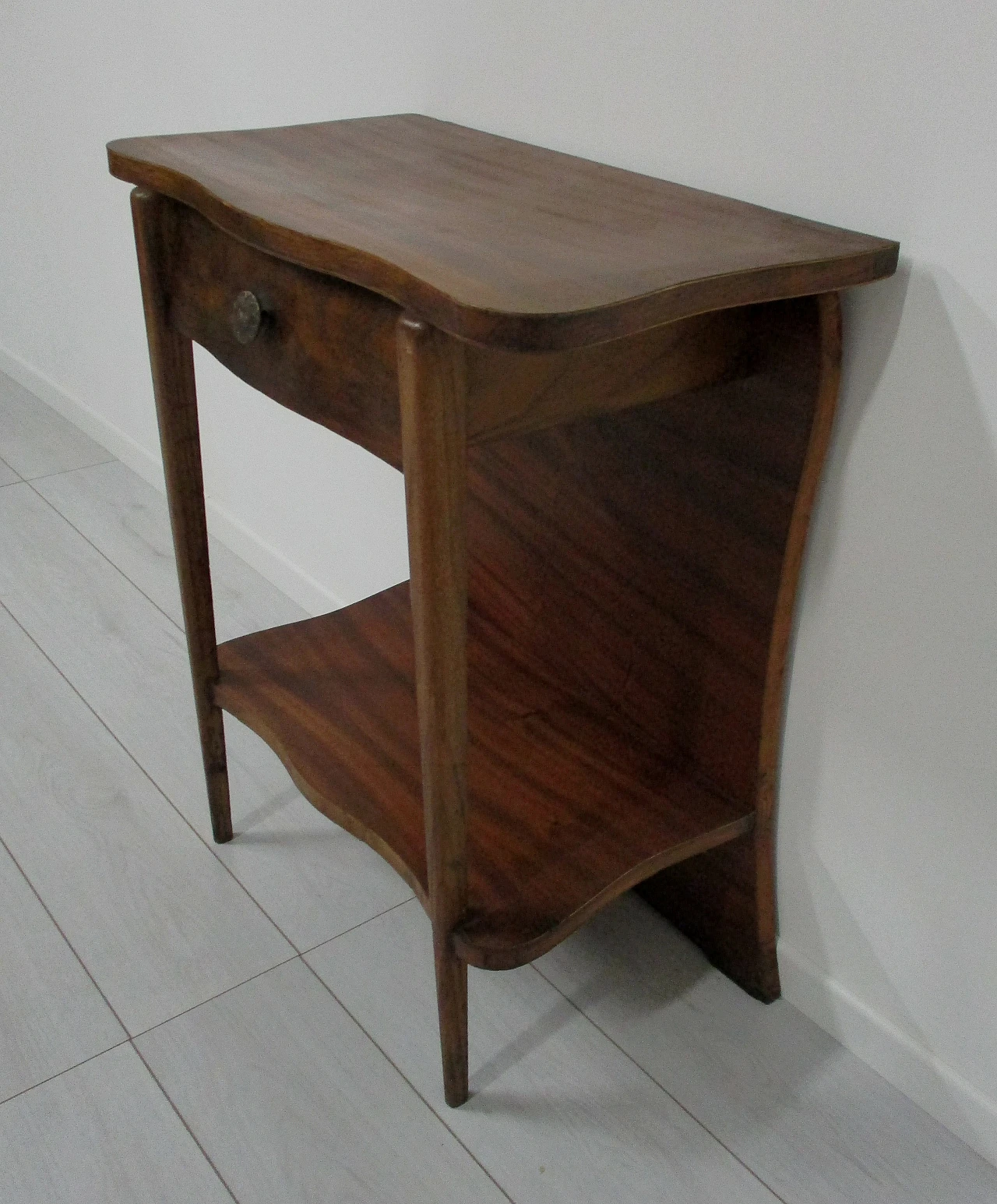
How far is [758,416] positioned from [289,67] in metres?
0.81

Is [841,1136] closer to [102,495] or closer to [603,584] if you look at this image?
[603,584]

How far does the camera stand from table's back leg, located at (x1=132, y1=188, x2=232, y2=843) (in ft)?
3.28

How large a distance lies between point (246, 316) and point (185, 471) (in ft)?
0.99

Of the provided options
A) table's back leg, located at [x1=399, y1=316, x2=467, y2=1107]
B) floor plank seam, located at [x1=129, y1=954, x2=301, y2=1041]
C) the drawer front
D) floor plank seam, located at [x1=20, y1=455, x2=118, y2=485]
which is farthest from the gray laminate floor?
floor plank seam, located at [x1=20, y1=455, x2=118, y2=485]

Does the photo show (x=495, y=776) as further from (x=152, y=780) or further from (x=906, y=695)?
(x=152, y=780)

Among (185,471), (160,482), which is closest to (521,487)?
(185,471)

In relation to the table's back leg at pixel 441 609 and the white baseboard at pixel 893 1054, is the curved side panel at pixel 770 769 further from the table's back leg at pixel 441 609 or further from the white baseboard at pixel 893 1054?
the table's back leg at pixel 441 609

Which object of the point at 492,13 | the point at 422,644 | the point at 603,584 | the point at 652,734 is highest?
the point at 492,13

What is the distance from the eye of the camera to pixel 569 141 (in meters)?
1.05

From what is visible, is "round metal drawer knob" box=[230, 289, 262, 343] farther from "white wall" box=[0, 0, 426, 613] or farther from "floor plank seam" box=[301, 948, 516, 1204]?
"floor plank seam" box=[301, 948, 516, 1204]

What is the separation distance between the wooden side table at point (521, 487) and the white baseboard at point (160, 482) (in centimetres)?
46

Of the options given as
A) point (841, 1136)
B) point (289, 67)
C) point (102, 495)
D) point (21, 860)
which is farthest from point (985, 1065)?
point (102, 495)

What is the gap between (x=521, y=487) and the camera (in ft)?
3.80

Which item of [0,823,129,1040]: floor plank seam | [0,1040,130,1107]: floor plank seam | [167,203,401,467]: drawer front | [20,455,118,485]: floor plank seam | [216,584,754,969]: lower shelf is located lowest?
[0,823,129,1040]: floor plank seam
